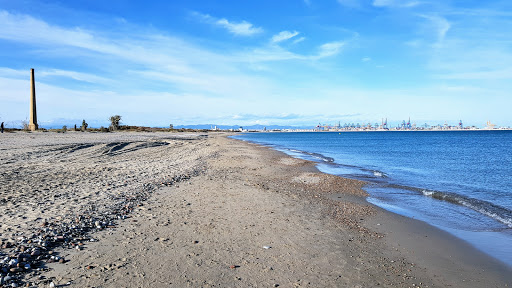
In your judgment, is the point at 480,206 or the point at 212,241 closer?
the point at 212,241

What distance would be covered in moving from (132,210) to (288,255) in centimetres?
505

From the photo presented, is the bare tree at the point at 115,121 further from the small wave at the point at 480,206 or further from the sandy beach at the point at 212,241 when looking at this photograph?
the small wave at the point at 480,206

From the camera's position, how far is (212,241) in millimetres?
6801

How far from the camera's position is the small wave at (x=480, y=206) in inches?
420

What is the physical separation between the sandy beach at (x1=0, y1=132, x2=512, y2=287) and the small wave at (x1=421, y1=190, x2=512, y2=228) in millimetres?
3615

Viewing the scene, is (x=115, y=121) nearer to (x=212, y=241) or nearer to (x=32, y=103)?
(x=32, y=103)

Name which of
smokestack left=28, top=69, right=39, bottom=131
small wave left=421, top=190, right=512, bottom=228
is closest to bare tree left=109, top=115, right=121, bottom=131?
smokestack left=28, top=69, right=39, bottom=131

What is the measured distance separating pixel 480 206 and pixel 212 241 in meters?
11.7

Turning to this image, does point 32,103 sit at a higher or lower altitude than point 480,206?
higher

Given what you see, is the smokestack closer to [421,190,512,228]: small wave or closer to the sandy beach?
the sandy beach

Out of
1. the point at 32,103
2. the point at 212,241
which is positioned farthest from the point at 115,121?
the point at 212,241

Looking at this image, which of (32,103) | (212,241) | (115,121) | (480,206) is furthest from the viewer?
(115,121)

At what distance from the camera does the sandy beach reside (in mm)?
5215

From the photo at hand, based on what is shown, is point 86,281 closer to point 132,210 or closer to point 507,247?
point 132,210
